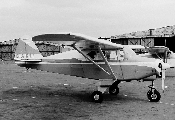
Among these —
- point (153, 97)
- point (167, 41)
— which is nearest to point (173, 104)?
point (153, 97)

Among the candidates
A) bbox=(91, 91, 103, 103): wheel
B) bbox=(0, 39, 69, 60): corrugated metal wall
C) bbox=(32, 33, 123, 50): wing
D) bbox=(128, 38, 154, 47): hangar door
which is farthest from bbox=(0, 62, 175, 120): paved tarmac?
bbox=(0, 39, 69, 60): corrugated metal wall

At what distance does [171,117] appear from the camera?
7434mm

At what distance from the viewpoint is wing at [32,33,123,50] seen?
815 centimetres

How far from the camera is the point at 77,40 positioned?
29.3 ft

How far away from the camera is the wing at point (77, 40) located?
26.7 feet

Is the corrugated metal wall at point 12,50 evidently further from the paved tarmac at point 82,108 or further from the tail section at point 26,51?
the paved tarmac at point 82,108

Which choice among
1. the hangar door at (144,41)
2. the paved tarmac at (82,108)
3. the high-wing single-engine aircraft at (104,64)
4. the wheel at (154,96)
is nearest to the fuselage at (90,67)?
the high-wing single-engine aircraft at (104,64)

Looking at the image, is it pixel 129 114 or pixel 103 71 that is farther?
pixel 103 71

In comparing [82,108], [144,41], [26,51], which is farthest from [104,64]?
[144,41]

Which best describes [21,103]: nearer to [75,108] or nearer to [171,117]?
[75,108]

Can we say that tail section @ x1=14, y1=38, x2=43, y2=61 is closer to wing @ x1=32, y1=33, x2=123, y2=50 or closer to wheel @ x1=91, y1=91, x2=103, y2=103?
wing @ x1=32, y1=33, x2=123, y2=50

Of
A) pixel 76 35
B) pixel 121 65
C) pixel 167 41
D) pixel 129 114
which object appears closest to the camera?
pixel 129 114

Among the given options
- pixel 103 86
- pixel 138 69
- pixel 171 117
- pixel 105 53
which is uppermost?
pixel 105 53

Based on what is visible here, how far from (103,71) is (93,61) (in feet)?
2.02
